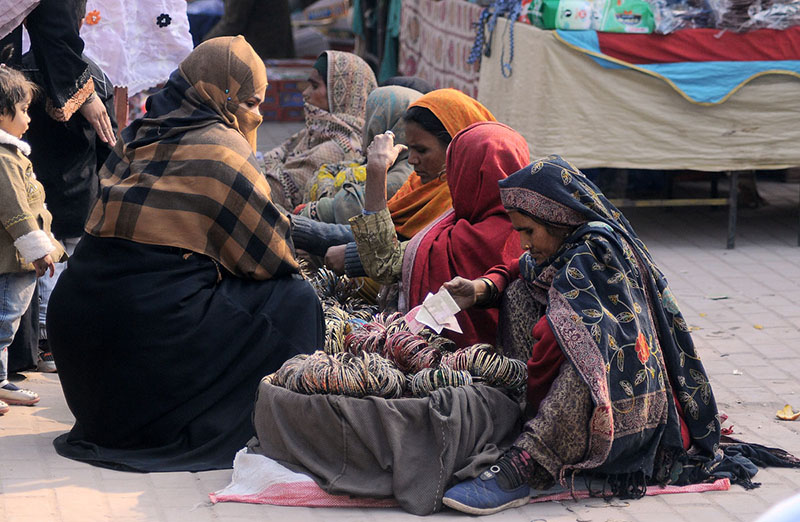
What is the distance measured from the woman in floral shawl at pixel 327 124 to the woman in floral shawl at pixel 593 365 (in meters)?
2.34

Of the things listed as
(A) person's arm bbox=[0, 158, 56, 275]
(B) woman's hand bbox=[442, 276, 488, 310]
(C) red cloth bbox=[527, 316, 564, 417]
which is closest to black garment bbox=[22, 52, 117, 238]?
(A) person's arm bbox=[0, 158, 56, 275]

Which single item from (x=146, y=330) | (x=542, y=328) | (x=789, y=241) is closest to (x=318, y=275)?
(x=146, y=330)

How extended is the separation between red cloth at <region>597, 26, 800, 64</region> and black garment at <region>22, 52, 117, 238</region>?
10.5ft

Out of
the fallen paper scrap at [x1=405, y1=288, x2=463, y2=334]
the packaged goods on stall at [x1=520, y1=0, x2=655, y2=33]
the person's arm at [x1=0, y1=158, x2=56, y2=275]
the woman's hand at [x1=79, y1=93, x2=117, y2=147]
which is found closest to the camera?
the fallen paper scrap at [x1=405, y1=288, x2=463, y2=334]

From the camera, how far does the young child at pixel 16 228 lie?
13.5ft

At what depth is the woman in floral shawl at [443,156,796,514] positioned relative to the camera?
334 centimetres

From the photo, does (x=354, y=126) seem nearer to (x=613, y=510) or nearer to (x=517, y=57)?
(x=517, y=57)

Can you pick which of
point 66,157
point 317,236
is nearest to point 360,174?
point 317,236

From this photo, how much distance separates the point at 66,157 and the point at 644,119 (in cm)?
360

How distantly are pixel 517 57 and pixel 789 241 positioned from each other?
2.12 meters

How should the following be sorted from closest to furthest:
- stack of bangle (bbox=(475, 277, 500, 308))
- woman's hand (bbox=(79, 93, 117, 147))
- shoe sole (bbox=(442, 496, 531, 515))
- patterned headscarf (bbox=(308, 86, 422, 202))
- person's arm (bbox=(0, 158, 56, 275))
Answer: shoe sole (bbox=(442, 496, 531, 515)) < stack of bangle (bbox=(475, 277, 500, 308)) < person's arm (bbox=(0, 158, 56, 275)) < woman's hand (bbox=(79, 93, 117, 147)) < patterned headscarf (bbox=(308, 86, 422, 202))

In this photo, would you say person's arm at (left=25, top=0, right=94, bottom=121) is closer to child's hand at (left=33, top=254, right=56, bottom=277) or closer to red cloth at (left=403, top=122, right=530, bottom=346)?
child's hand at (left=33, top=254, right=56, bottom=277)

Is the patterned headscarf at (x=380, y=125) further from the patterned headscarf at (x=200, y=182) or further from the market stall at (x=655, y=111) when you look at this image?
the market stall at (x=655, y=111)

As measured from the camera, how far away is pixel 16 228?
4102 mm
